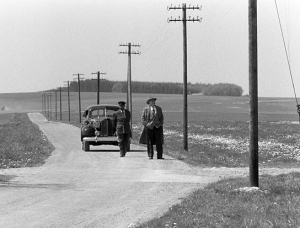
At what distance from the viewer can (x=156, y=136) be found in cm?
2469

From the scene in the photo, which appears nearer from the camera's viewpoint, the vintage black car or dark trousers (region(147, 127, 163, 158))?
dark trousers (region(147, 127, 163, 158))

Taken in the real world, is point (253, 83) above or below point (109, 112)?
above

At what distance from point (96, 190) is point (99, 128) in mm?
13780

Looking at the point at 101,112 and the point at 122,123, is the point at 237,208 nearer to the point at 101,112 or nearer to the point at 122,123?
the point at 122,123

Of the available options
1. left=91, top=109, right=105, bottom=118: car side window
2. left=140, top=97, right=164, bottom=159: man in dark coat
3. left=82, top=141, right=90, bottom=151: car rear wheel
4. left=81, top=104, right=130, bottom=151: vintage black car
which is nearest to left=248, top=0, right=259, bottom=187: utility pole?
left=140, top=97, right=164, bottom=159: man in dark coat

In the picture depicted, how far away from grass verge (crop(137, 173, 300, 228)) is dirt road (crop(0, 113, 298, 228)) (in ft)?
1.57

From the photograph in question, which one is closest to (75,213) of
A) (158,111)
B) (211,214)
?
(211,214)

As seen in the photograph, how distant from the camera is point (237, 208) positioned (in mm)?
12281

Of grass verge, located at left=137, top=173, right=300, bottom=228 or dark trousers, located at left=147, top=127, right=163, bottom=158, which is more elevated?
dark trousers, located at left=147, top=127, right=163, bottom=158

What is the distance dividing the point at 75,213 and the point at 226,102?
495 ft

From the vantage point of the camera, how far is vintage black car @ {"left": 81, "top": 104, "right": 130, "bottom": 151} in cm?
2892

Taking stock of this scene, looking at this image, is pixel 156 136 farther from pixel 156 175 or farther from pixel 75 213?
pixel 75 213

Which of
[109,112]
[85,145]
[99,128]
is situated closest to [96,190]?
[99,128]

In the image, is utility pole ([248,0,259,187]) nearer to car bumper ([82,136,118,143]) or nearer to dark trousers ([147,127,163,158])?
dark trousers ([147,127,163,158])
